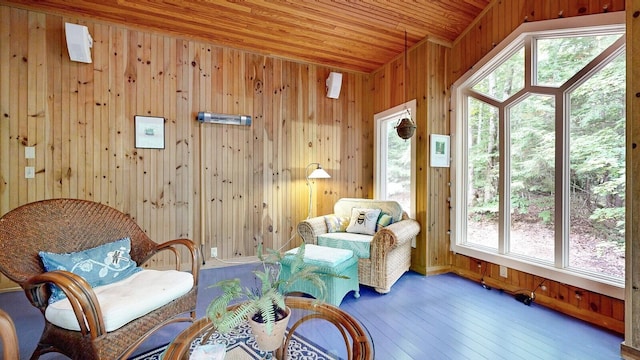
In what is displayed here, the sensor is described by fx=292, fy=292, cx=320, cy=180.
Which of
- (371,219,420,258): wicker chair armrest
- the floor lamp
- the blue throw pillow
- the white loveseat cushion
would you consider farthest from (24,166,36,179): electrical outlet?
(371,219,420,258): wicker chair armrest

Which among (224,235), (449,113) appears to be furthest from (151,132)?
(449,113)

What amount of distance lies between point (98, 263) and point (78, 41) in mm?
2389

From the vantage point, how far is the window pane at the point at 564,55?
7.76 feet

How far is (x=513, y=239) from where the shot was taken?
2.96m

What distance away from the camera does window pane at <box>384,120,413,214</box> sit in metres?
3.93

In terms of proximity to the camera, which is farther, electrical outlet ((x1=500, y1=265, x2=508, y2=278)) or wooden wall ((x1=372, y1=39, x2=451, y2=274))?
wooden wall ((x1=372, y1=39, x2=451, y2=274))

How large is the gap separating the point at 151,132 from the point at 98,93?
637mm

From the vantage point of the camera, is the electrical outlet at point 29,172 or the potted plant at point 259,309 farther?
the electrical outlet at point 29,172

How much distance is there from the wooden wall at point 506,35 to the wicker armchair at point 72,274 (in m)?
2.87

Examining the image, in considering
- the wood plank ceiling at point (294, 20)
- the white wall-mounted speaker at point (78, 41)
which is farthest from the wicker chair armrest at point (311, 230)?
the white wall-mounted speaker at point (78, 41)

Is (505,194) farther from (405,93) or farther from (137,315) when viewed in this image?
(137,315)

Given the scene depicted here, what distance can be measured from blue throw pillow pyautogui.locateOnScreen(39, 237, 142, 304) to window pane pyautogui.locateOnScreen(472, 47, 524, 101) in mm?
3712

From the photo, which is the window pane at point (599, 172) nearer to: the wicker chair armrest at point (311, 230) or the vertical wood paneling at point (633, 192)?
the vertical wood paneling at point (633, 192)

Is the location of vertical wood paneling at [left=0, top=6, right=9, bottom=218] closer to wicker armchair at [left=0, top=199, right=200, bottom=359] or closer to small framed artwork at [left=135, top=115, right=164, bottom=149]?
small framed artwork at [left=135, top=115, right=164, bottom=149]
